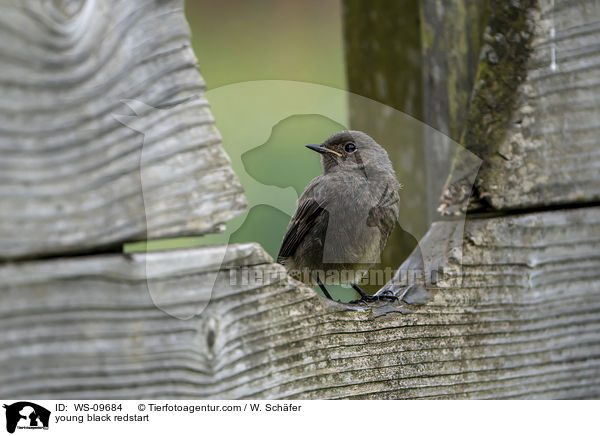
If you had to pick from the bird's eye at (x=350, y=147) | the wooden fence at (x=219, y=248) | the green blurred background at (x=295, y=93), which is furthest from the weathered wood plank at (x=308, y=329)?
the bird's eye at (x=350, y=147)

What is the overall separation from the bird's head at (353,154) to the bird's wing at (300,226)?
0.13m

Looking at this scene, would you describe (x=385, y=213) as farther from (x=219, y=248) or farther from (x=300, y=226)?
(x=219, y=248)

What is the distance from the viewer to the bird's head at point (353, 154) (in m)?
1.96

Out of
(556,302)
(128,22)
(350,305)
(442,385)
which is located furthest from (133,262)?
(556,302)

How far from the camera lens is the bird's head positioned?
1.96m

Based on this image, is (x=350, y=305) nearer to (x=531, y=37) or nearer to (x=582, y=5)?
(x=531, y=37)

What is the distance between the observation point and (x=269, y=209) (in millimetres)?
1615

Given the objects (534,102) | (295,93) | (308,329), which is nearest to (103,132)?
(295,93)

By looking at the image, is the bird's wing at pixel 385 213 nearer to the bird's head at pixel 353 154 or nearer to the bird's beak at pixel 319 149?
the bird's head at pixel 353 154

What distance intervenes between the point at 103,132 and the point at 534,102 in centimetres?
125
